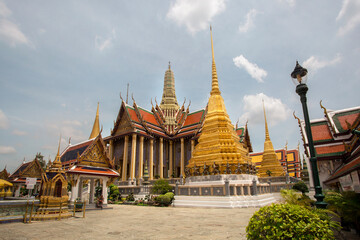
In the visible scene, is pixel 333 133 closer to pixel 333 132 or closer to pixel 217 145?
pixel 333 132

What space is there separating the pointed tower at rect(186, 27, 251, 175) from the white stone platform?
2554mm

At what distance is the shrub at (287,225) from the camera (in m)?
2.58

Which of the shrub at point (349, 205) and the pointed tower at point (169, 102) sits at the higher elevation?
the pointed tower at point (169, 102)

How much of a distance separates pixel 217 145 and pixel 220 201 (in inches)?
189

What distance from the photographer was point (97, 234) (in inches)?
184

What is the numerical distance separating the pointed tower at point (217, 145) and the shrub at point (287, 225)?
10.9m

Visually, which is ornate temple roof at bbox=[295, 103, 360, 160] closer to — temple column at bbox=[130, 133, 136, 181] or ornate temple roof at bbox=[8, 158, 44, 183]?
temple column at bbox=[130, 133, 136, 181]

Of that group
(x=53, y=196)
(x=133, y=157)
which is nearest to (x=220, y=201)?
(x=53, y=196)

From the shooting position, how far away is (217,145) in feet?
49.2

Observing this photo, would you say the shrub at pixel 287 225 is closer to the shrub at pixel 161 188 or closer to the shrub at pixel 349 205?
the shrub at pixel 349 205

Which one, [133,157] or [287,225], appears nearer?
[287,225]

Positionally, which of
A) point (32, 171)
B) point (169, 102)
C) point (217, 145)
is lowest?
point (32, 171)

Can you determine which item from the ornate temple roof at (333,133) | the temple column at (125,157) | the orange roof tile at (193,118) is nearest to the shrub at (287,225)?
the ornate temple roof at (333,133)

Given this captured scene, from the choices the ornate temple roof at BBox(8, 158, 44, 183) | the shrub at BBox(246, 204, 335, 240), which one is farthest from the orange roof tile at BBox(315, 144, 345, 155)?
Result: the ornate temple roof at BBox(8, 158, 44, 183)
